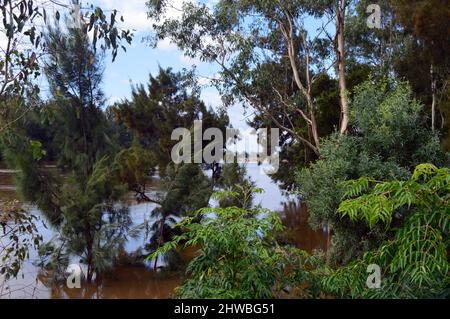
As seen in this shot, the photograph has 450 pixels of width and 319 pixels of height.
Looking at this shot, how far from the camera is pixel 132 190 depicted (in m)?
6.86

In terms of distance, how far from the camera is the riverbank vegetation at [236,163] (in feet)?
6.06

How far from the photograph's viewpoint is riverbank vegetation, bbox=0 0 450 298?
1.85 m

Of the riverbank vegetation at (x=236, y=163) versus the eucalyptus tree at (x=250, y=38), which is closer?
the riverbank vegetation at (x=236, y=163)

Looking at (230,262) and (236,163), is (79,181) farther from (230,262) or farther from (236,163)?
(230,262)

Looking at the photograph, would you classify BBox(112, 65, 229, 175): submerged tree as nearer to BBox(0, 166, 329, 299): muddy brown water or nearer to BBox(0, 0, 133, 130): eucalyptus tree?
BBox(0, 166, 329, 299): muddy brown water

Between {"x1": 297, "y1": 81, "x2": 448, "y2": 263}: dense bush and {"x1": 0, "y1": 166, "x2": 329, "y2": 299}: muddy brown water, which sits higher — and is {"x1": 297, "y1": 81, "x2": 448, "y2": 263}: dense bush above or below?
above

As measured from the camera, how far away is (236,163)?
26.3 feet

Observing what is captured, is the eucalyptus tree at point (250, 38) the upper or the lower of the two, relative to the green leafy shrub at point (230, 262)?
upper

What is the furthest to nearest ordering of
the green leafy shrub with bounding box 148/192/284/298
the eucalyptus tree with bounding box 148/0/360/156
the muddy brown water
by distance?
the eucalyptus tree with bounding box 148/0/360/156 < the muddy brown water < the green leafy shrub with bounding box 148/192/284/298

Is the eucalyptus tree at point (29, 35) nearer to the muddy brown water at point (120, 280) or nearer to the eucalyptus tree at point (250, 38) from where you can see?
the muddy brown water at point (120, 280)

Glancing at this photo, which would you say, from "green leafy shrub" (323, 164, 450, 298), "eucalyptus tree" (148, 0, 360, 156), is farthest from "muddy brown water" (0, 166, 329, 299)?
"green leafy shrub" (323, 164, 450, 298)

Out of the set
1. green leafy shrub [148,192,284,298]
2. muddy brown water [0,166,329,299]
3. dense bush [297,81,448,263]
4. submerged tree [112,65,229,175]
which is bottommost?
muddy brown water [0,166,329,299]

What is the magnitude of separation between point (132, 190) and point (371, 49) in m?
6.94

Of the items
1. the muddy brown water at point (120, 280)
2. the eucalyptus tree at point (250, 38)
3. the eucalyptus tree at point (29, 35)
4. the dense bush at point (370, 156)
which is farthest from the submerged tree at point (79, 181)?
the eucalyptus tree at point (29, 35)
